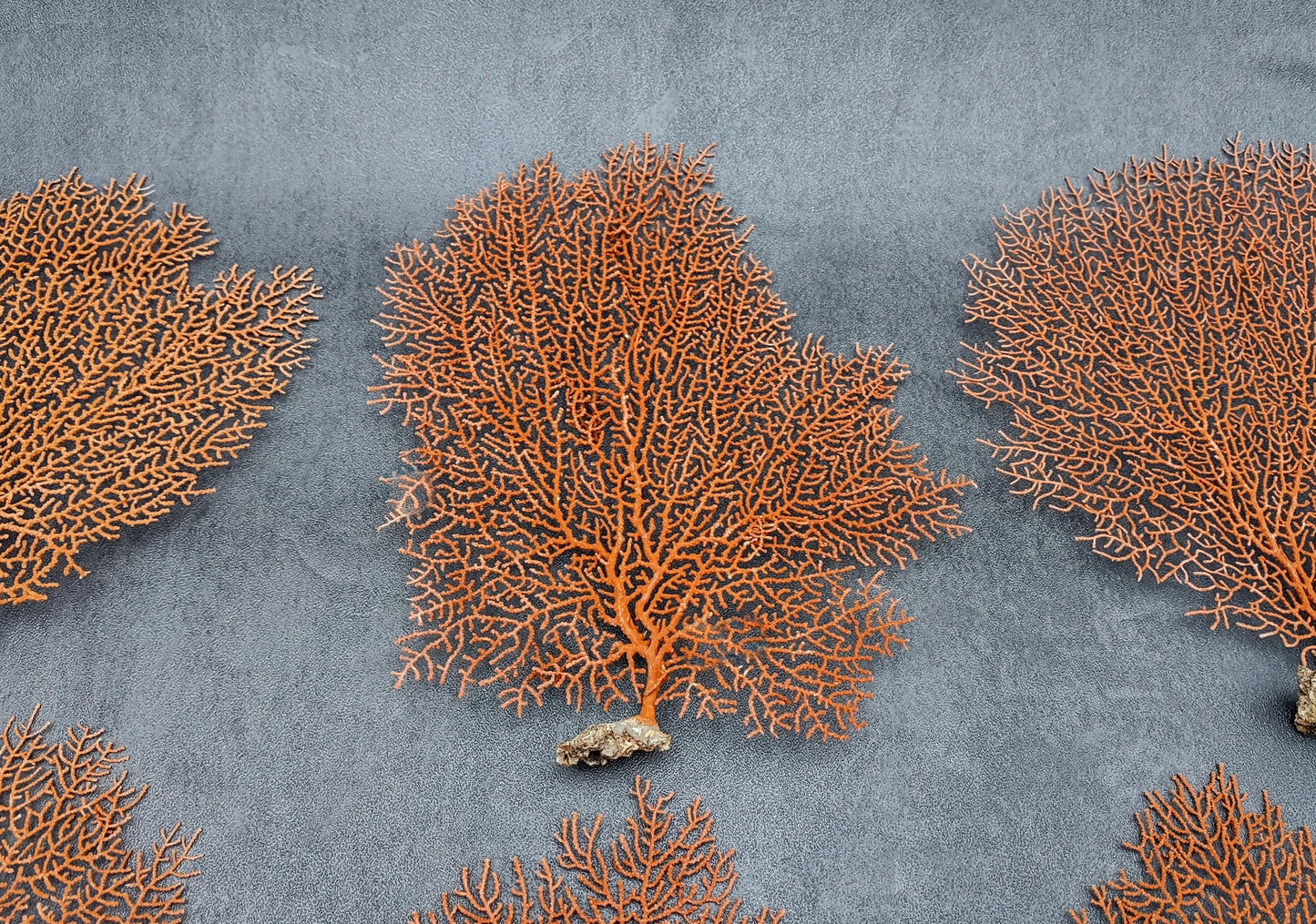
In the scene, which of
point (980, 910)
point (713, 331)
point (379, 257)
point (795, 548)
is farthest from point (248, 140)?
point (980, 910)

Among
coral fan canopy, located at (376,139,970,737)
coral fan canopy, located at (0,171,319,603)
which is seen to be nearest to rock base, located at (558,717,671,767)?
coral fan canopy, located at (376,139,970,737)

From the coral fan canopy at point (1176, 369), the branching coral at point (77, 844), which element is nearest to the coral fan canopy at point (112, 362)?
the branching coral at point (77, 844)

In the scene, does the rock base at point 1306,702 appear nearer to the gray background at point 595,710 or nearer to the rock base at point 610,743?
the gray background at point 595,710

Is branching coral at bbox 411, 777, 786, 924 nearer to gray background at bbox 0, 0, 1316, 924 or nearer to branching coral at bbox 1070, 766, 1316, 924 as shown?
gray background at bbox 0, 0, 1316, 924

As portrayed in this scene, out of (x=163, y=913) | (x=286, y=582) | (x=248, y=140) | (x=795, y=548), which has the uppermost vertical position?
(x=248, y=140)

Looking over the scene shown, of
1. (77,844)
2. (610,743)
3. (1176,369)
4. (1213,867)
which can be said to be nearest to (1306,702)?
(1213,867)

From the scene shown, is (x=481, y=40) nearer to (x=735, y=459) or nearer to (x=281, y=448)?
(x=281, y=448)

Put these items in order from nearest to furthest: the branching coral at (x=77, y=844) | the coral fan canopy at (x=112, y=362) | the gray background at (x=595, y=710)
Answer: the branching coral at (x=77, y=844) < the gray background at (x=595, y=710) < the coral fan canopy at (x=112, y=362)
